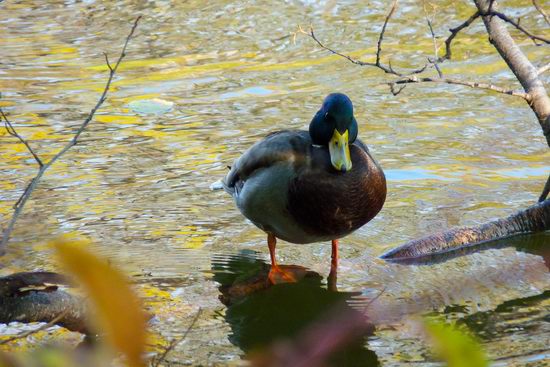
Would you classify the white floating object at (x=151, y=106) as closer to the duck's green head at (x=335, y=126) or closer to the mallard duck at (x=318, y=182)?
the mallard duck at (x=318, y=182)

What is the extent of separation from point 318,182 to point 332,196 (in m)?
0.09

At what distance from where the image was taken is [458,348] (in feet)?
2.11

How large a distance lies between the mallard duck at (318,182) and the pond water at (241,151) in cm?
38

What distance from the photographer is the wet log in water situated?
184 inches

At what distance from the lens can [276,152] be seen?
438 centimetres

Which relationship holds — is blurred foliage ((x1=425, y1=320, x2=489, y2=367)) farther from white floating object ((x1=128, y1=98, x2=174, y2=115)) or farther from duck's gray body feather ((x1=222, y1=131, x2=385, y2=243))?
white floating object ((x1=128, y1=98, x2=174, y2=115))

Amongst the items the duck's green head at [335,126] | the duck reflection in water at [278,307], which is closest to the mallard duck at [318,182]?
the duck's green head at [335,126]

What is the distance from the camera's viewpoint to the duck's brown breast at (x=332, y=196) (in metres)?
4.11

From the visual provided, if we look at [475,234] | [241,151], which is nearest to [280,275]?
[475,234]

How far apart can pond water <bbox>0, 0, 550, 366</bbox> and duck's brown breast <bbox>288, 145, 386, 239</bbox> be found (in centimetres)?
40

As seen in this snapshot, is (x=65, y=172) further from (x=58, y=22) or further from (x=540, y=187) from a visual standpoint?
(x=58, y=22)

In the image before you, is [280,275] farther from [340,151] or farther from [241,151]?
[241,151]

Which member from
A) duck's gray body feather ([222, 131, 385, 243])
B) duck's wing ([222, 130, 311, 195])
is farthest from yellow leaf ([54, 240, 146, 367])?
duck's wing ([222, 130, 311, 195])

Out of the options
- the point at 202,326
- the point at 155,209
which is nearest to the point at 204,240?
the point at 155,209
